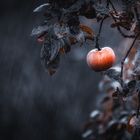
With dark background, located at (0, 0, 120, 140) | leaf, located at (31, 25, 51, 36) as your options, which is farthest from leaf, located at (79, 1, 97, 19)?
dark background, located at (0, 0, 120, 140)

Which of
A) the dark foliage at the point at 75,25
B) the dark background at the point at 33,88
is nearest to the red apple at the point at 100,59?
the dark foliage at the point at 75,25

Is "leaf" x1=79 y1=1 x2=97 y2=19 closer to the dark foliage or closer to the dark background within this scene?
the dark foliage

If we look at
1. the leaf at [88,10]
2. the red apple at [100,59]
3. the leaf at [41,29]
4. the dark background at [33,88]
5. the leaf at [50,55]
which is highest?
the leaf at [88,10]

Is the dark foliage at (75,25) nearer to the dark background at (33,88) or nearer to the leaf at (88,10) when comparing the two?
the leaf at (88,10)

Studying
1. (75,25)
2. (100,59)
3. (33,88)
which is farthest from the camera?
(33,88)

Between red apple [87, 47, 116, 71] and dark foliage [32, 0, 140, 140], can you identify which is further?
red apple [87, 47, 116, 71]

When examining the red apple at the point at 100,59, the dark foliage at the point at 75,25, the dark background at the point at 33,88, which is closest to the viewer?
the dark foliage at the point at 75,25

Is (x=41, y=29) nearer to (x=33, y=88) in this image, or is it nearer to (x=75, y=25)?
(x=75, y=25)

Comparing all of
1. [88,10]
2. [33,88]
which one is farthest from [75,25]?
[33,88]

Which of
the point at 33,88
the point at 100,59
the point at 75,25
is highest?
the point at 75,25
